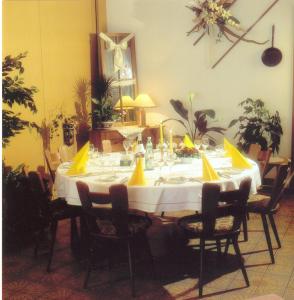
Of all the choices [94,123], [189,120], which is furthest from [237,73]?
[94,123]

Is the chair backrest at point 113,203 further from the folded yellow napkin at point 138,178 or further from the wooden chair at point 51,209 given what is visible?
the wooden chair at point 51,209

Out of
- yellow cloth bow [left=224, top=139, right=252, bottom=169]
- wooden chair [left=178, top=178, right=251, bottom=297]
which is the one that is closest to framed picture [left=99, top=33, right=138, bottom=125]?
yellow cloth bow [left=224, top=139, right=252, bottom=169]

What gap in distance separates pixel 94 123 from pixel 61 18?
5.22 ft

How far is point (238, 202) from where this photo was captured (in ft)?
9.11

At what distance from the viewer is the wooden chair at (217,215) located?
2652 millimetres

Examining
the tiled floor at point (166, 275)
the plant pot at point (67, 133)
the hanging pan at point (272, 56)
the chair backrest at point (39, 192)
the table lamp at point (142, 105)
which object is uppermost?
the hanging pan at point (272, 56)

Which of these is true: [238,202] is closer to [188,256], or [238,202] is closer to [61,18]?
[188,256]

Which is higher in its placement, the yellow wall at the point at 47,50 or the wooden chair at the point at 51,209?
the yellow wall at the point at 47,50

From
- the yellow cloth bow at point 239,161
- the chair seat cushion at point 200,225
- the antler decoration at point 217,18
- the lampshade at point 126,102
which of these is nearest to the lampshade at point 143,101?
the lampshade at point 126,102

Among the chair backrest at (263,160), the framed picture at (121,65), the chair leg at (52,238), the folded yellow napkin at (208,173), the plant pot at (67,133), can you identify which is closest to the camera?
the folded yellow napkin at (208,173)

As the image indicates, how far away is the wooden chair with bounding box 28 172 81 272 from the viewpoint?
10.9ft

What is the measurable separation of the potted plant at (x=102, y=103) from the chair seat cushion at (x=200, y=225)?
3351 millimetres

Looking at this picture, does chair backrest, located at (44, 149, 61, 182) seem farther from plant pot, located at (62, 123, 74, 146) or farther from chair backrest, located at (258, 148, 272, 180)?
chair backrest, located at (258, 148, 272, 180)

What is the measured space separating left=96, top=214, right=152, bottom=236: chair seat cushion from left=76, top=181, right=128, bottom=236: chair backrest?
0.44ft
